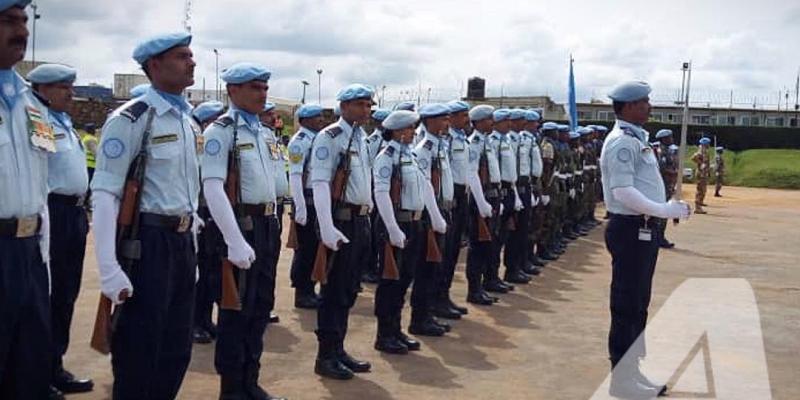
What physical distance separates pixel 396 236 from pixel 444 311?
77.7 inches

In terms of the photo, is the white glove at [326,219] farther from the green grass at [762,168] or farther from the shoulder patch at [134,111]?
the green grass at [762,168]

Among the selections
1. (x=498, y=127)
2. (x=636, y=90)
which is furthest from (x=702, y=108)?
(x=636, y=90)

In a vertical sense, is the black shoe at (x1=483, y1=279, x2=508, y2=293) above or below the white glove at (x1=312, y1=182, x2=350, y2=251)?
below

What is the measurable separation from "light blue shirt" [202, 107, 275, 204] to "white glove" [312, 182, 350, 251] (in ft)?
2.12

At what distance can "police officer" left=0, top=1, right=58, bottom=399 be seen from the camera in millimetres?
3029

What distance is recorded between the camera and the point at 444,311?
789 centimetres

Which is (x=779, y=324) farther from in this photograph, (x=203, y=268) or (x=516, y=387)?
(x=203, y=268)

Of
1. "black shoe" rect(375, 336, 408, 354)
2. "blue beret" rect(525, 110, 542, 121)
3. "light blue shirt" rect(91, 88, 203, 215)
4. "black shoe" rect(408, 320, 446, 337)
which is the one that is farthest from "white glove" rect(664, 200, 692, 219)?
"blue beret" rect(525, 110, 542, 121)

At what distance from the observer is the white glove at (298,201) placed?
802cm

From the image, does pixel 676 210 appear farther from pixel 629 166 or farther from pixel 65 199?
pixel 65 199

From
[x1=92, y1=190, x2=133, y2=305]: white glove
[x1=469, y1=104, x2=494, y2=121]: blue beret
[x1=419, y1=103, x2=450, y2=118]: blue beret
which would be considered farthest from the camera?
[x1=469, y1=104, x2=494, y2=121]: blue beret

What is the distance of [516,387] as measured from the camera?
5.71 m

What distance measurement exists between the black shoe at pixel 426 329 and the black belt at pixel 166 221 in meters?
3.68

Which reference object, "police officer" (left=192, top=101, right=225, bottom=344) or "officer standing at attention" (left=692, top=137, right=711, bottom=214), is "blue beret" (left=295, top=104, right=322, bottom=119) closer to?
"police officer" (left=192, top=101, right=225, bottom=344)
